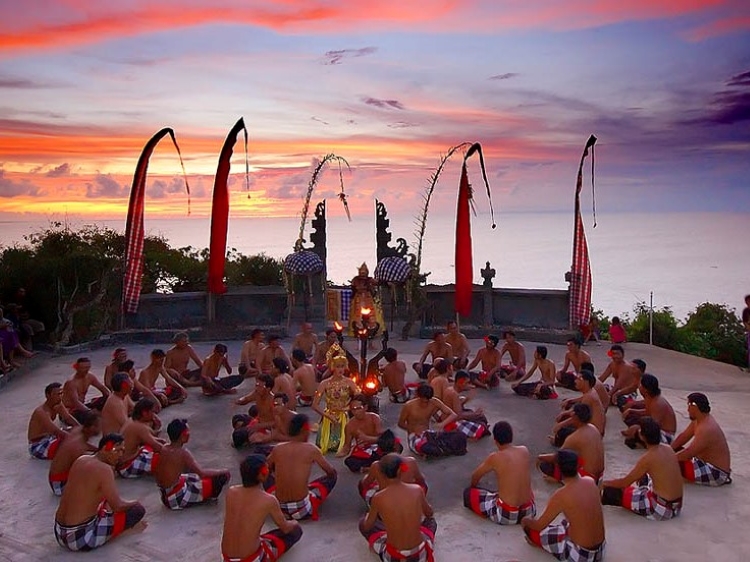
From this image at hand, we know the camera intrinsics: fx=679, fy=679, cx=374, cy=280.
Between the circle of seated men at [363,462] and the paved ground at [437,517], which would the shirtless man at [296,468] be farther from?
the paved ground at [437,517]

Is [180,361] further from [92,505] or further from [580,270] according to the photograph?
[580,270]

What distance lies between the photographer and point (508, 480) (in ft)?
24.0

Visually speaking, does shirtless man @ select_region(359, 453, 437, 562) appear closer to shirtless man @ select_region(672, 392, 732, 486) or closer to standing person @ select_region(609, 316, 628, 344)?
shirtless man @ select_region(672, 392, 732, 486)

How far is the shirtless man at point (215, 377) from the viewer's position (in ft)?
42.5

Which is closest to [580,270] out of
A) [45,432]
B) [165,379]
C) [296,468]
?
[165,379]

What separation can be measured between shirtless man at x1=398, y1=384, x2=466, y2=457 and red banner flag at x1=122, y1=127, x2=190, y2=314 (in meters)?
9.40

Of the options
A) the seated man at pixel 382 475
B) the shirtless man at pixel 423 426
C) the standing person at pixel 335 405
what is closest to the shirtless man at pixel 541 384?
the shirtless man at pixel 423 426

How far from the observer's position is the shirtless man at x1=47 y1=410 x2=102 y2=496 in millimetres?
7730

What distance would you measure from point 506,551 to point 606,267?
97.3m

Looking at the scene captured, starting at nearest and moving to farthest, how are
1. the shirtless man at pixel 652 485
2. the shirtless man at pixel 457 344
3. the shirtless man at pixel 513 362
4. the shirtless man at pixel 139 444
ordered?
the shirtless man at pixel 652 485 < the shirtless man at pixel 139 444 < the shirtless man at pixel 513 362 < the shirtless man at pixel 457 344

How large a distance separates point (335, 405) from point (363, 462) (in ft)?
3.64

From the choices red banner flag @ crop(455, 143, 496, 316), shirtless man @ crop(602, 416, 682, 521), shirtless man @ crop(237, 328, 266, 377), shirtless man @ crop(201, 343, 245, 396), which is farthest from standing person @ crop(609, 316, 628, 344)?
shirtless man @ crop(602, 416, 682, 521)

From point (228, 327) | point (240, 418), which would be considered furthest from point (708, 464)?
point (228, 327)

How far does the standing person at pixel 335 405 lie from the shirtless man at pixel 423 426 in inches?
33.0
